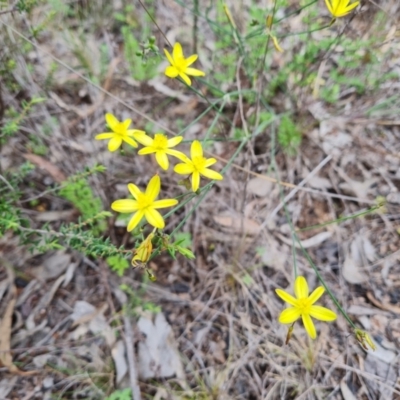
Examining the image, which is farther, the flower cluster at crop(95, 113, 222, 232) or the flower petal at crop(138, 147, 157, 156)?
the flower petal at crop(138, 147, 157, 156)

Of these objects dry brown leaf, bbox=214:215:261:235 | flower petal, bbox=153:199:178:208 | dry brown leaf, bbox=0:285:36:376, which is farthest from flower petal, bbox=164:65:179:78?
dry brown leaf, bbox=0:285:36:376

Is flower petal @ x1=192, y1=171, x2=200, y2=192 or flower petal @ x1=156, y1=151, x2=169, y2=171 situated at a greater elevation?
flower petal @ x1=156, y1=151, x2=169, y2=171

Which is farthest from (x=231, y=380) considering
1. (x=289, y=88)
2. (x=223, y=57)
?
(x=223, y=57)

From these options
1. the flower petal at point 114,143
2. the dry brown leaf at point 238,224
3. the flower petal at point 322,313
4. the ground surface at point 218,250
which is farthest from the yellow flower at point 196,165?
the dry brown leaf at point 238,224

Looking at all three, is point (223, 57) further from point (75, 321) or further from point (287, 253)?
point (75, 321)

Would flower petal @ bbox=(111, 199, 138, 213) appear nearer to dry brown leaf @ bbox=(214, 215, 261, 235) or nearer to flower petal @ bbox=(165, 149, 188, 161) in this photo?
flower petal @ bbox=(165, 149, 188, 161)

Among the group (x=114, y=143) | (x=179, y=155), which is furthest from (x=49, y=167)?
(x=179, y=155)

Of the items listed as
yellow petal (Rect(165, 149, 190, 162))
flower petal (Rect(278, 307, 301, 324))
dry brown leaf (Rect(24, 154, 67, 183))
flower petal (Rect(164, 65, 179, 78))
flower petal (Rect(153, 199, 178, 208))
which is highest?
flower petal (Rect(164, 65, 179, 78))
